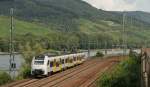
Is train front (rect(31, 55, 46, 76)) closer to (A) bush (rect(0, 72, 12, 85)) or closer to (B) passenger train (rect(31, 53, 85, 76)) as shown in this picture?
(B) passenger train (rect(31, 53, 85, 76))

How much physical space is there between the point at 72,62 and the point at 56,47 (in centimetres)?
9578

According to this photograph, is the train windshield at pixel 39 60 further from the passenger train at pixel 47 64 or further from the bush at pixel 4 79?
the bush at pixel 4 79

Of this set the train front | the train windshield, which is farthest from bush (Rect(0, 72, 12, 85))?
the train windshield

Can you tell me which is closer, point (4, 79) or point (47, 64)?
point (4, 79)

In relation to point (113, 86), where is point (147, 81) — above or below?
above

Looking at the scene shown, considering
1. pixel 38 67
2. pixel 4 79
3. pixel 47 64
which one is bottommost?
pixel 4 79

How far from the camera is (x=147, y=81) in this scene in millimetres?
17250

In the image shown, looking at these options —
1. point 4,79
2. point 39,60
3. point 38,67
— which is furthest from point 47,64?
point 4,79

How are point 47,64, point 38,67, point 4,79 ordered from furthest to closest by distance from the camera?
point 47,64
point 38,67
point 4,79

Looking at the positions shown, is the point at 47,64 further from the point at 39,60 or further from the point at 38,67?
the point at 38,67

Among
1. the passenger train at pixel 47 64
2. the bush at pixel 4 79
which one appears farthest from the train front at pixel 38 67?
the bush at pixel 4 79

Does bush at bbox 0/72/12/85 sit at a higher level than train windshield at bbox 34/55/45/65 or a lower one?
lower

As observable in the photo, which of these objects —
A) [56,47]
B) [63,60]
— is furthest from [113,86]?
[56,47]

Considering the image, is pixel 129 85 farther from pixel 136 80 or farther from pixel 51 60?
pixel 51 60
